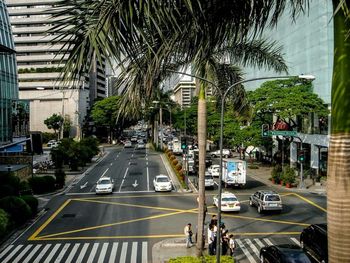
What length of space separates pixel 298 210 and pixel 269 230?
7236 mm

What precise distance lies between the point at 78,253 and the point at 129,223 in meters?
6.72

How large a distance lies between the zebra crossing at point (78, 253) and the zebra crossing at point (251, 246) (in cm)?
464

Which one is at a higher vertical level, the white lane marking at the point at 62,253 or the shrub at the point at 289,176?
the shrub at the point at 289,176

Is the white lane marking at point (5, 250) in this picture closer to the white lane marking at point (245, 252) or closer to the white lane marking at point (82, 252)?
the white lane marking at point (82, 252)

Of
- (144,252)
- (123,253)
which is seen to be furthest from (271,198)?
(123,253)

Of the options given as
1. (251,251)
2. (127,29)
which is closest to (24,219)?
(251,251)

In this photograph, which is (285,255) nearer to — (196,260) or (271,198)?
(196,260)

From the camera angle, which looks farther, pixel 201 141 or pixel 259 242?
pixel 259 242

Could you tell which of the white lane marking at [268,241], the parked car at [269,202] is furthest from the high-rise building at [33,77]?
the white lane marking at [268,241]

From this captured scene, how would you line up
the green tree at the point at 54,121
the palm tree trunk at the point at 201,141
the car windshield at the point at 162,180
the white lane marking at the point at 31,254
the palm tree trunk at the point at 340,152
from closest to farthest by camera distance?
the palm tree trunk at the point at 340,152, the palm tree trunk at the point at 201,141, the white lane marking at the point at 31,254, the car windshield at the point at 162,180, the green tree at the point at 54,121

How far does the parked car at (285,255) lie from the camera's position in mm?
17875

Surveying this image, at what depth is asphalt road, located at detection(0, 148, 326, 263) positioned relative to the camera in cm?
2289

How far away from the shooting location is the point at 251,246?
23672 mm

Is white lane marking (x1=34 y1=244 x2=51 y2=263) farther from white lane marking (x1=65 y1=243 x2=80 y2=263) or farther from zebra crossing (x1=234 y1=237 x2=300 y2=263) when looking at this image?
zebra crossing (x1=234 y1=237 x2=300 y2=263)
